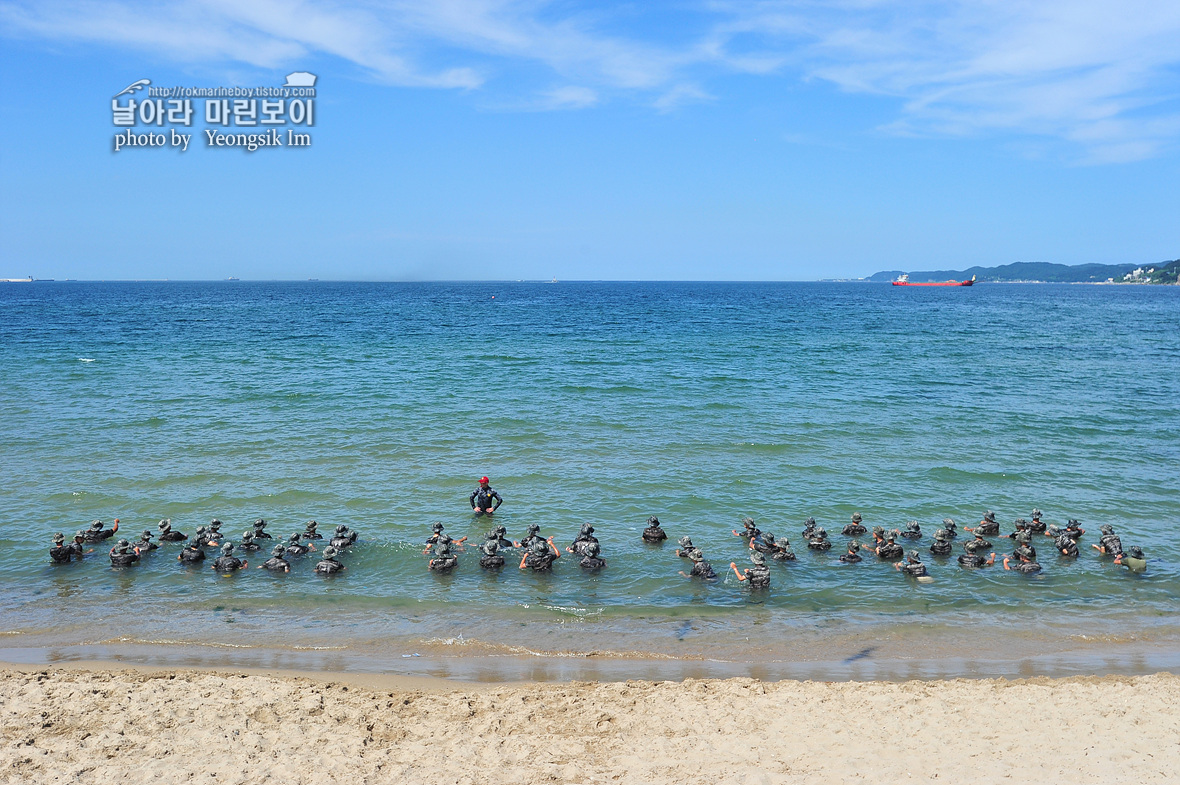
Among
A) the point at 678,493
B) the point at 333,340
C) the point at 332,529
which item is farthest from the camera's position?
the point at 333,340

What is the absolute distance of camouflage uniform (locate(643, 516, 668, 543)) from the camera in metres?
19.0

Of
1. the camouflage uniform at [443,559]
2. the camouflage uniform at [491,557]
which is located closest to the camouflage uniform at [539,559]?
the camouflage uniform at [491,557]

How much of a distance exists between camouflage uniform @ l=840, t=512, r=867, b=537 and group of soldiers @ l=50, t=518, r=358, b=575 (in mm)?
12633

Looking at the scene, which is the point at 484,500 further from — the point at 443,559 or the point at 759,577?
the point at 759,577

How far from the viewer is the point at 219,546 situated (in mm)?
18516

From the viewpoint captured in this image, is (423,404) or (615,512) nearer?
(615,512)

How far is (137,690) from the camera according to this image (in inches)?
459

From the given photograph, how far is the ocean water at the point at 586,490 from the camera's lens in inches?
568

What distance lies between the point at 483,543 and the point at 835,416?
2016 centimetres

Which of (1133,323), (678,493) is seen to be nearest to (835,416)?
(678,493)

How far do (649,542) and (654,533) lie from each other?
32cm

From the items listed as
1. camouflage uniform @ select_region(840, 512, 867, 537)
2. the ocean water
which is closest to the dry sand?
the ocean water

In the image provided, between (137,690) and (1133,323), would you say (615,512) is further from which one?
(1133,323)

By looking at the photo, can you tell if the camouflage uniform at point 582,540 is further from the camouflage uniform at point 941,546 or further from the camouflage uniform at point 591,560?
the camouflage uniform at point 941,546
